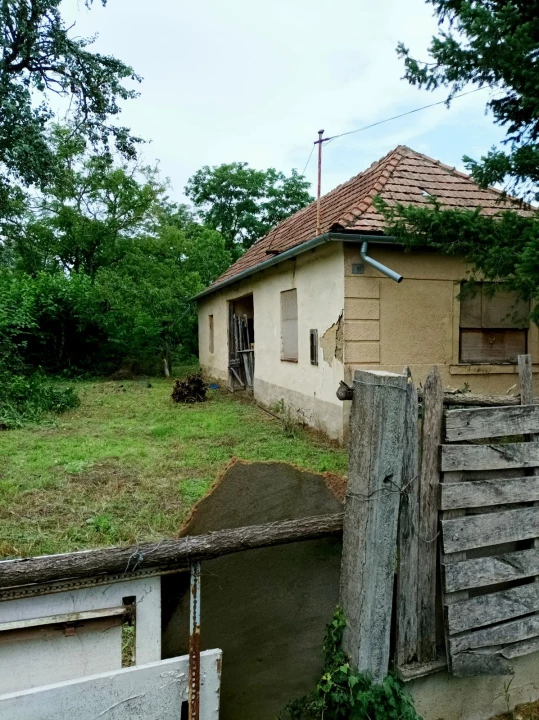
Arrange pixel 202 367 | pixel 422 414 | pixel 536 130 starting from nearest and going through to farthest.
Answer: pixel 422 414, pixel 536 130, pixel 202 367

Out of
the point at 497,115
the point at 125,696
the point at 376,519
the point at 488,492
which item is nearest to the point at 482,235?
the point at 497,115

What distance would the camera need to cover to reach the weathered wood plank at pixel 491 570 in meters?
2.30

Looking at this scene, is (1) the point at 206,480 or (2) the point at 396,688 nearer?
(2) the point at 396,688

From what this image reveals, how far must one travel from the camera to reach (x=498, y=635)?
241 centimetres

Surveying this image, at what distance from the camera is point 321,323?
8172mm

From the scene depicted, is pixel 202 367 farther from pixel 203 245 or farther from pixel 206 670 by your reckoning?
pixel 206 670

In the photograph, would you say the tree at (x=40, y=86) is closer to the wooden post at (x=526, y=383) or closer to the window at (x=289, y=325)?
the window at (x=289, y=325)

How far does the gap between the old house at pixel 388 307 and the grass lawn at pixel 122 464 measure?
1072 mm

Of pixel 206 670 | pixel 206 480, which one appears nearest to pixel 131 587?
→ pixel 206 670

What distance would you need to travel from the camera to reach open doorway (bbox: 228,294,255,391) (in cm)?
1370

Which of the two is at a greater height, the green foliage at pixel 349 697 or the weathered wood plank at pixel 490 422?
the weathered wood plank at pixel 490 422

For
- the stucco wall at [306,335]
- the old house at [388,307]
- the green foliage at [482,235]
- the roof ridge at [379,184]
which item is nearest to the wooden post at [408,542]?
→ the green foliage at [482,235]

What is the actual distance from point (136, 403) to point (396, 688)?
35.2 feet

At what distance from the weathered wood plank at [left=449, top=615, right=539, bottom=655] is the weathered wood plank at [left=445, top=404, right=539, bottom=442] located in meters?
0.92
